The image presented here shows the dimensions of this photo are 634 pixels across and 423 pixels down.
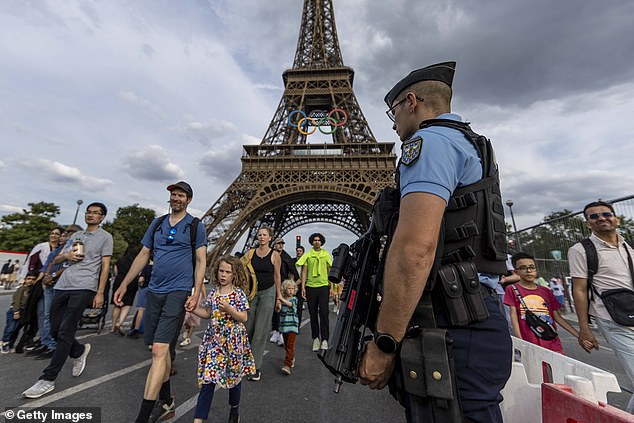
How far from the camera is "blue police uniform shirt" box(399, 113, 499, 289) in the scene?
107 centimetres

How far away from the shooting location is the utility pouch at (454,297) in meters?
1.06

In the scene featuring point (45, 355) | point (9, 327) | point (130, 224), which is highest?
point (130, 224)

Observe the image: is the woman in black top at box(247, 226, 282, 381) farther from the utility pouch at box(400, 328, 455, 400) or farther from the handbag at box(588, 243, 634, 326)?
the handbag at box(588, 243, 634, 326)

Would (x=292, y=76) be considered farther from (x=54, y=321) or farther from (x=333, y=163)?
(x=54, y=321)

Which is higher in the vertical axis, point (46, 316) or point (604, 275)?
point (604, 275)

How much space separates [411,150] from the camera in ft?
3.84

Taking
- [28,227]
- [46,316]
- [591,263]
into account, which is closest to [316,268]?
[591,263]

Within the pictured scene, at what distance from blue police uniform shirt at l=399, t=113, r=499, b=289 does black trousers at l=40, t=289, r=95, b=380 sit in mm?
3814

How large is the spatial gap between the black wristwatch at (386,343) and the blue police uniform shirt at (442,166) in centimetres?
46

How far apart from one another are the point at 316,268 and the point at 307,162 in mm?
17172

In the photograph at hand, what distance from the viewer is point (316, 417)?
265 cm

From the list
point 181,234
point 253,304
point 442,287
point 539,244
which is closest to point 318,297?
point 253,304

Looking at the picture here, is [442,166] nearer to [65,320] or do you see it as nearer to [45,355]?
[65,320]

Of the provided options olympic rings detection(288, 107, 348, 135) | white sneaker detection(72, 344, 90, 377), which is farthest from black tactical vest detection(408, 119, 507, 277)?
olympic rings detection(288, 107, 348, 135)
